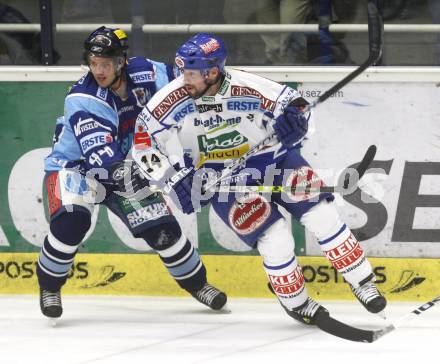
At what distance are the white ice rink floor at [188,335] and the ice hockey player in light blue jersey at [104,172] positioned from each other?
0.18 m

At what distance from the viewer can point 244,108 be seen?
4660 mm

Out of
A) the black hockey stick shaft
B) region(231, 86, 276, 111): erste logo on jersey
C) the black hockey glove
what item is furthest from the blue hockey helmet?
the black hockey stick shaft

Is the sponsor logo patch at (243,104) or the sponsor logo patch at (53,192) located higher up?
the sponsor logo patch at (243,104)

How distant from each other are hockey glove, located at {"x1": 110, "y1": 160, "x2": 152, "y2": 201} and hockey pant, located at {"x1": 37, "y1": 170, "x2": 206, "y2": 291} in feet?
0.11

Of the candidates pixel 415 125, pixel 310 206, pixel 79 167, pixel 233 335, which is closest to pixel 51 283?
pixel 79 167

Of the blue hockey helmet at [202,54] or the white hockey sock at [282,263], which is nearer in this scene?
the blue hockey helmet at [202,54]

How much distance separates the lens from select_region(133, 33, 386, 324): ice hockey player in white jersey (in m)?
4.58

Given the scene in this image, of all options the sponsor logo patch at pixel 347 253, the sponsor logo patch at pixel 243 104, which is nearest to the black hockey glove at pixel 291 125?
the sponsor logo patch at pixel 243 104

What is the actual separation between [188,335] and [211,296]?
0.47 metres

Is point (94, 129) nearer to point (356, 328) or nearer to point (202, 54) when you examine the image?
point (202, 54)

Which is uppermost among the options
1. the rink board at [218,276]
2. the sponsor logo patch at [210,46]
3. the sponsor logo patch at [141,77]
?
the sponsor logo patch at [210,46]

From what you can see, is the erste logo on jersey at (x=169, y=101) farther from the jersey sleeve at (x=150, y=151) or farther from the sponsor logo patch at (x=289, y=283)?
the sponsor logo patch at (x=289, y=283)

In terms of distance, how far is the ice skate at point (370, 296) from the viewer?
4578mm

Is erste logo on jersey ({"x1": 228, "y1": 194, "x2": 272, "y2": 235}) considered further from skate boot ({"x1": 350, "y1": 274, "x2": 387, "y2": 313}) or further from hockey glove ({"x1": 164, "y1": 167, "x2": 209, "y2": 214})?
skate boot ({"x1": 350, "y1": 274, "x2": 387, "y2": 313})
